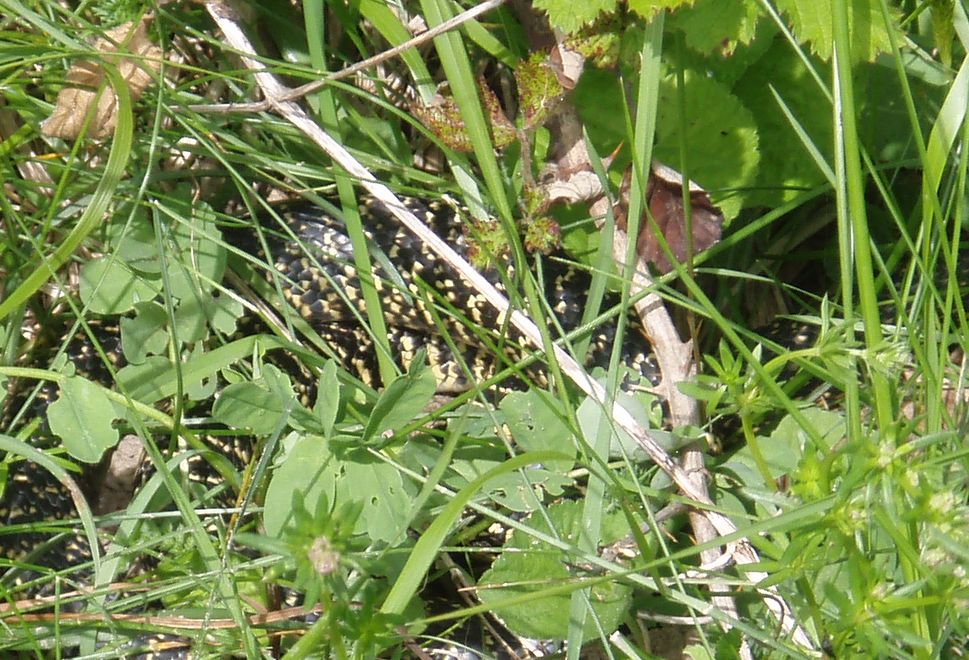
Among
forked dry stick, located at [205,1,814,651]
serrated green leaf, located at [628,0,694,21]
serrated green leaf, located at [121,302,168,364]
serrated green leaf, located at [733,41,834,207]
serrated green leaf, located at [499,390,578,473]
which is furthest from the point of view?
serrated green leaf, located at [733,41,834,207]

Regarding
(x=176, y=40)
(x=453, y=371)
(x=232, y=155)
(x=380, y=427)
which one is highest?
(x=176, y=40)

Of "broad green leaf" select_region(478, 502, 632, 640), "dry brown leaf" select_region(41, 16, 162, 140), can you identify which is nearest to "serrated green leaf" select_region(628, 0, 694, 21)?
"broad green leaf" select_region(478, 502, 632, 640)

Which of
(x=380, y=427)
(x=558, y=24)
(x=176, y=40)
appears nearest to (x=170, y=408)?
(x=380, y=427)

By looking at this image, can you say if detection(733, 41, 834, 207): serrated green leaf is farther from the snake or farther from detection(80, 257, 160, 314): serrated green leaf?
detection(80, 257, 160, 314): serrated green leaf

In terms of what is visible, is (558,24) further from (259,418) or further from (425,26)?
(259,418)

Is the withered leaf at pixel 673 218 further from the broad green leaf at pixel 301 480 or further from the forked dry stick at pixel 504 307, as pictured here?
the broad green leaf at pixel 301 480

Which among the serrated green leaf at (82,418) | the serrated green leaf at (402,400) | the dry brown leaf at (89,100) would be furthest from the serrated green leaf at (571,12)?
the serrated green leaf at (82,418)

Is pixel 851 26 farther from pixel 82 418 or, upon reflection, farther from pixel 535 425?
pixel 82 418

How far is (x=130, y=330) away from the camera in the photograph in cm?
164

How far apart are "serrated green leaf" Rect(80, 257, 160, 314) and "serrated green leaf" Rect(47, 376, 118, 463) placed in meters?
0.20

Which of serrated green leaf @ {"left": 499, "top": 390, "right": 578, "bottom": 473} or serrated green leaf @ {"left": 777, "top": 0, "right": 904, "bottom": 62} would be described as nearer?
serrated green leaf @ {"left": 777, "top": 0, "right": 904, "bottom": 62}

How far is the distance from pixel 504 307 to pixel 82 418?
0.70 m

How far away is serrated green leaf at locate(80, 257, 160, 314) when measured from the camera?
1.70 m

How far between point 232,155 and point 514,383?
72 cm
